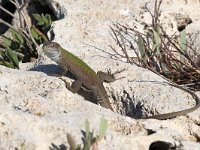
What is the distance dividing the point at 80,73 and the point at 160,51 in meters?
1.11

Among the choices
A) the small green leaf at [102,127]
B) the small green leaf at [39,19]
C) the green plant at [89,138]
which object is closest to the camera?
the green plant at [89,138]

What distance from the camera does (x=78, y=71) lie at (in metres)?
5.35

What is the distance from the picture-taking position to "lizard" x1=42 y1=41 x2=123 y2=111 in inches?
201

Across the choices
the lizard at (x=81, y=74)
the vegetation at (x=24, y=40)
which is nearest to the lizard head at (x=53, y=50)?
the lizard at (x=81, y=74)

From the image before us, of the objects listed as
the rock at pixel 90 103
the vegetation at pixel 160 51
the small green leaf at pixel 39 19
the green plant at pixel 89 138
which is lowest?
the green plant at pixel 89 138

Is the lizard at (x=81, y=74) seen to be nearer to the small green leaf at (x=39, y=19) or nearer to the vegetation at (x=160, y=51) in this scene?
the vegetation at (x=160, y=51)

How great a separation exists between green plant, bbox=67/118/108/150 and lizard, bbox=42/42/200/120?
3.28ft

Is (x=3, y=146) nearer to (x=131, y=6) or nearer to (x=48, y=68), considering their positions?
(x=48, y=68)

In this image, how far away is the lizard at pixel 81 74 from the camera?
5095 millimetres

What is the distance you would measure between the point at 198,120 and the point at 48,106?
1.27 metres

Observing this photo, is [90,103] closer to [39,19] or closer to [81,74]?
[81,74]

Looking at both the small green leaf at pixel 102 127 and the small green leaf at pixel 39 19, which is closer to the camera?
the small green leaf at pixel 102 127

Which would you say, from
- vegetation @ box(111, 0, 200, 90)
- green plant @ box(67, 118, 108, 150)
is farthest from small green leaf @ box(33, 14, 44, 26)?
green plant @ box(67, 118, 108, 150)

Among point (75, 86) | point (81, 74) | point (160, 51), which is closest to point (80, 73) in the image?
point (81, 74)
